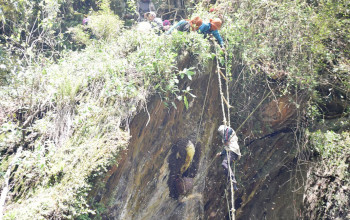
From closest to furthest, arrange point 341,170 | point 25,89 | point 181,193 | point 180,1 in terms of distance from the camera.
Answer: point 25,89, point 341,170, point 181,193, point 180,1

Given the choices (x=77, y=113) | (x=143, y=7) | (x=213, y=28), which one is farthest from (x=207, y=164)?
(x=143, y=7)

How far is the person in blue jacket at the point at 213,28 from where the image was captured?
18.9 ft

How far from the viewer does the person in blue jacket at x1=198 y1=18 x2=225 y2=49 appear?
18.9ft

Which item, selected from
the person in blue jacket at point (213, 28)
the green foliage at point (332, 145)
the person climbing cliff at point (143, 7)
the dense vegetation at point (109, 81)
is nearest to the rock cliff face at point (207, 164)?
the green foliage at point (332, 145)

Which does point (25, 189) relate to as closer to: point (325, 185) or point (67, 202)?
point (67, 202)

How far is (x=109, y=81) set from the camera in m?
4.28

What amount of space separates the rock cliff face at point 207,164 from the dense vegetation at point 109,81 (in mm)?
612

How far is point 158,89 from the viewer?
15.8 ft

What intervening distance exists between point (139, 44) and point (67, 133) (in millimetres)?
2406

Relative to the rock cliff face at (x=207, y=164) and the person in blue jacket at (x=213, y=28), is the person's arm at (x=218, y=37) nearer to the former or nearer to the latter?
the person in blue jacket at (x=213, y=28)

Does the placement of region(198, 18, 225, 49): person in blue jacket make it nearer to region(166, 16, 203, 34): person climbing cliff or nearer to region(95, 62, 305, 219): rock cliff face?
region(166, 16, 203, 34): person climbing cliff

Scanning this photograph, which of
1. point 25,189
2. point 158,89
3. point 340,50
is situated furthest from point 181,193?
point 340,50

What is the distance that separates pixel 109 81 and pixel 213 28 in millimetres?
2783

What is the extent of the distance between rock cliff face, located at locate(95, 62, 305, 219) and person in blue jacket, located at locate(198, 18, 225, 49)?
0.74 metres
